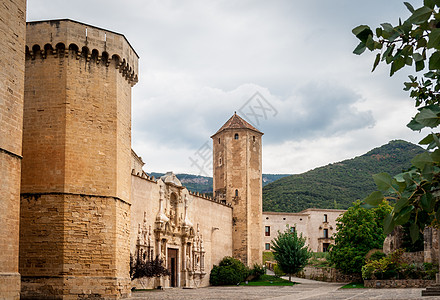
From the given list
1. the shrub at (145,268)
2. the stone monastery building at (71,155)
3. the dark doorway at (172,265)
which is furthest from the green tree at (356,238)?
the stone monastery building at (71,155)

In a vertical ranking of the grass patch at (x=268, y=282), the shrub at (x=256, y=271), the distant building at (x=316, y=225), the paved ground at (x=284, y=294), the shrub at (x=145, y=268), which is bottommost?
the grass patch at (x=268, y=282)

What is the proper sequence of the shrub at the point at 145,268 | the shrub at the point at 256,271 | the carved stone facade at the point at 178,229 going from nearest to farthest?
1. the shrub at the point at 145,268
2. the carved stone facade at the point at 178,229
3. the shrub at the point at 256,271

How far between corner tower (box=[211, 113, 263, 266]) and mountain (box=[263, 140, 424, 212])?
30634 millimetres

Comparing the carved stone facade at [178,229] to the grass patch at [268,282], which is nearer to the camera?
the carved stone facade at [178,229]

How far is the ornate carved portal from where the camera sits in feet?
98.3

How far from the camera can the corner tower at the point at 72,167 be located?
17547mm

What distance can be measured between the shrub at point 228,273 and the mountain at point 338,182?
34730 millimetres

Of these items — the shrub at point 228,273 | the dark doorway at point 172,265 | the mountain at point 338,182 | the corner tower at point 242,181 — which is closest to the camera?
the dark doorway at point 172,265

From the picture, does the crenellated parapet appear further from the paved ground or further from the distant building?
the distant building

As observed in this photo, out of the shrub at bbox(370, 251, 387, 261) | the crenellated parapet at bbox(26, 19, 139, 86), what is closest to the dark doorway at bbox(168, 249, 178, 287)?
the shrub at bbox(370, 251, 387, 261)

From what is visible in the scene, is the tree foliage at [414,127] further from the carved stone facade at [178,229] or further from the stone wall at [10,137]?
the carved stone facade at [178,229]

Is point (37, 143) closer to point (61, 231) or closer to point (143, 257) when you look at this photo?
point (61, 231)

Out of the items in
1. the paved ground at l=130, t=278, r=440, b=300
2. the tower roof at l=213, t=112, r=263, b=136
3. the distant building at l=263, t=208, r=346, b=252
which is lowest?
the paved ground at l=130, t=278, r=440, b=300

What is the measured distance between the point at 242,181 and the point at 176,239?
32.5ft
